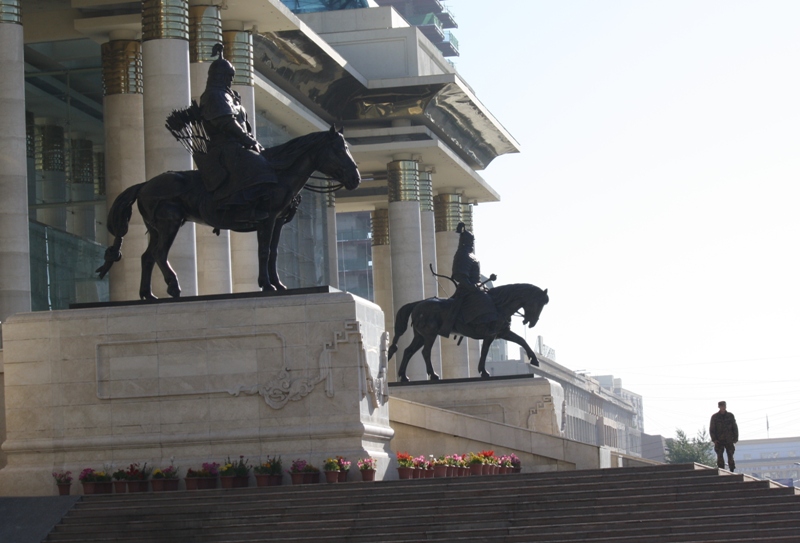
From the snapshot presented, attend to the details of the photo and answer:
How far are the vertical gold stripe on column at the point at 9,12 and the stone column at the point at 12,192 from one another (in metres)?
0.08

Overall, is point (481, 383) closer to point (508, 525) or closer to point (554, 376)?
point (508, 525)

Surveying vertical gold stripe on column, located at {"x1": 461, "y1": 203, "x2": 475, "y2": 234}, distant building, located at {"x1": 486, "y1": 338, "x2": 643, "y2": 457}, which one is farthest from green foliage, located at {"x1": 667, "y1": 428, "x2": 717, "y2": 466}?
vertical gold stripe on column, located at {"x1": 461, "y1": 203, "x2": 475, "y2": 234}

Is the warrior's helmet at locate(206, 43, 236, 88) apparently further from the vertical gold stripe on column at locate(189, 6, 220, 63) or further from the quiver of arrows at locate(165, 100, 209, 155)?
the vertical gold stripe on column at locate(189, 6, 220, 63)

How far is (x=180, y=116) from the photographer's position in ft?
78.5

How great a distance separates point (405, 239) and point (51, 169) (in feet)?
54.1

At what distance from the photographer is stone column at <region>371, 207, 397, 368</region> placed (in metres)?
61.3

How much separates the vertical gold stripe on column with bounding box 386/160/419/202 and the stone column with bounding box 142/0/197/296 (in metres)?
22.1

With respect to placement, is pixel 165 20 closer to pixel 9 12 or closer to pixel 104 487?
pixel 9 12

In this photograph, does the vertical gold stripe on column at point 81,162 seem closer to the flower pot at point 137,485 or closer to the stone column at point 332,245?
the stone column at point 332,245

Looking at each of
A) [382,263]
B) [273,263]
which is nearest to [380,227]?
[382,263]

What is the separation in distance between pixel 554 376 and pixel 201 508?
84582 millimetres

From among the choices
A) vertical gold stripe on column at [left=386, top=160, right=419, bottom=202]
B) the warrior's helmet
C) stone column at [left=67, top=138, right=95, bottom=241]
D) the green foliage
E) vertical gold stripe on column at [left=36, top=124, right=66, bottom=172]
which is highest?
vertical gold stripe on column at [left=386, top=160, right=419, bottom=202]

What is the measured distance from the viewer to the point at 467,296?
34.7 meters

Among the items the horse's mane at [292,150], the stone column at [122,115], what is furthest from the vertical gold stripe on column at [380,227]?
the horse's mane at [292,150]
